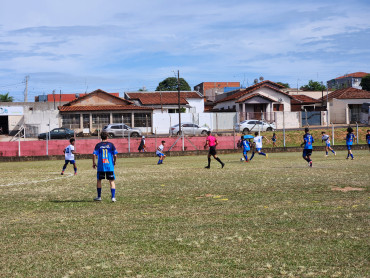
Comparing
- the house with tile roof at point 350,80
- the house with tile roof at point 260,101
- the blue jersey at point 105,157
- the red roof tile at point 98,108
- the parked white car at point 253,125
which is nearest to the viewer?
the blue jersey at point 105,157

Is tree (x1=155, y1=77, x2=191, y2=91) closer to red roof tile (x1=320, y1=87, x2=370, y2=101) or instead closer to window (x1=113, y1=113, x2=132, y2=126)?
red roof tile (x1=320, y1=87, x2=370, y2=101)

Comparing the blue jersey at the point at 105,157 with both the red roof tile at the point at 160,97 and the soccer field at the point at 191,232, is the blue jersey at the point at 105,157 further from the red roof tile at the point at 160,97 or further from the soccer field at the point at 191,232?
the red roof tile at the point at 160,97

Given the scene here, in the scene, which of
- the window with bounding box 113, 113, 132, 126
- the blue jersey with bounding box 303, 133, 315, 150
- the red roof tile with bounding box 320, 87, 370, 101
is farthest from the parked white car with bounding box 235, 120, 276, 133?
the blue jersey with bounding box 303, 133, 315, 150

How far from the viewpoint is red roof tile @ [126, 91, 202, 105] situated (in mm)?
75375

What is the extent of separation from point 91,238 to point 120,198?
5.18 meters

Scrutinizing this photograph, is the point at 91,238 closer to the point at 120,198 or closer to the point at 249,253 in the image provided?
the point at 249,253

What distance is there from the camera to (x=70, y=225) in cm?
972

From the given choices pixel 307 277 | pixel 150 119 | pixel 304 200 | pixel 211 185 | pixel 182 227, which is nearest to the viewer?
pixel 307 277

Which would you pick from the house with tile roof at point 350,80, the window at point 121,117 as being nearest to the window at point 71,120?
the window at point 121,117

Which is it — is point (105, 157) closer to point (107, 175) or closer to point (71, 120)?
point (107, 175)

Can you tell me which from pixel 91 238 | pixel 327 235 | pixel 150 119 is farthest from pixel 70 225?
pixel 150 119

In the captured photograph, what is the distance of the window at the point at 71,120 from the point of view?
205 feet

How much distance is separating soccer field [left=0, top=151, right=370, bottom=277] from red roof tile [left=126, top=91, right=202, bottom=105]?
60226 millimetres

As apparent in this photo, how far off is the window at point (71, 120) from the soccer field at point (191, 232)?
47917mm
